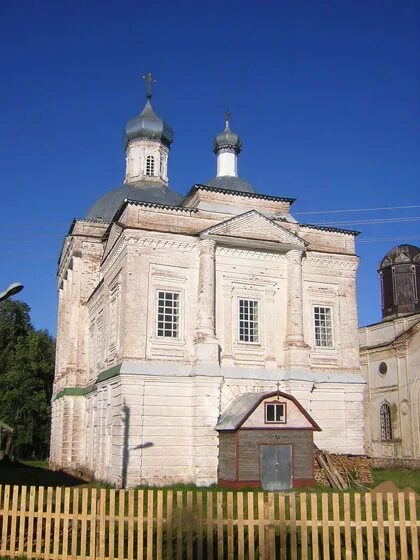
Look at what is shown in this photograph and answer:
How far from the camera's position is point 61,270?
113 ft

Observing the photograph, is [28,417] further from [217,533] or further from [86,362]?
[217,533]

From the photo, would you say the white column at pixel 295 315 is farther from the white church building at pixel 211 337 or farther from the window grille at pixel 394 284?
the window grille at pixel 394 284

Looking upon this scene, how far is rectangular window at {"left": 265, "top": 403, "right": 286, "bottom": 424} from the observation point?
65.2 ft

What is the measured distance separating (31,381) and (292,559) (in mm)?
37601

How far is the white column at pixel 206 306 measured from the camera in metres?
21.4

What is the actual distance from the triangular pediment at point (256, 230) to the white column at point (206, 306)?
0.87 metres

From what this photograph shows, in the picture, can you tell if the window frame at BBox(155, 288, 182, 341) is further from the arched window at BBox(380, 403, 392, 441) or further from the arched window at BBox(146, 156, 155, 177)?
the arched window at BBox(380, 403, 392, 441)

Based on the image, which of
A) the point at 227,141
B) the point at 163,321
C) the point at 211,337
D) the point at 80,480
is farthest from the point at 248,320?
the point at 227,141

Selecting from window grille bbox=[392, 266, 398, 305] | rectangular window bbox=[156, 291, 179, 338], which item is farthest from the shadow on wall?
window grille bbox=[392, 266, 398, 305]

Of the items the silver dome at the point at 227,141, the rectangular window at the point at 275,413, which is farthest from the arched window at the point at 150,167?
the rectangular window at the point at 275,413

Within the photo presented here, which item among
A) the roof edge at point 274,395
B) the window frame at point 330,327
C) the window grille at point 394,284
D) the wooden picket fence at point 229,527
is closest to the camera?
the wooden picket fence at point 229,527

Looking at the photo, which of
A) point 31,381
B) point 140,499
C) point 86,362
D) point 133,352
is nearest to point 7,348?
point 31,381

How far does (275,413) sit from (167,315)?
5.20m

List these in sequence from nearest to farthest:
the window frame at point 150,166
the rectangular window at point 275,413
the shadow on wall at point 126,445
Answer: the shadow on wall at point 126,445 < the rectangular window at point 275,413 < the window frame at point 150,166
